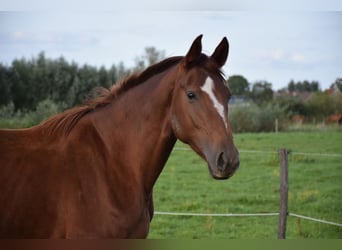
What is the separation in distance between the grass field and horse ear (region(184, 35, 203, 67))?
2.62 m

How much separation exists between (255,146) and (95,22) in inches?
94.7

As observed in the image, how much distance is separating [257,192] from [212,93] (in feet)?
12.6

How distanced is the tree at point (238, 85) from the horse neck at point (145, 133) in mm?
3112

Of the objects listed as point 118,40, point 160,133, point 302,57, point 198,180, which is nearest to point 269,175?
point 198,180

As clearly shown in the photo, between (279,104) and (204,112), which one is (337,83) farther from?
(204,112)

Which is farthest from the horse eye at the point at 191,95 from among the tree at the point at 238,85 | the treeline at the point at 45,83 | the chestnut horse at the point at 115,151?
the tree at the point at 238,85

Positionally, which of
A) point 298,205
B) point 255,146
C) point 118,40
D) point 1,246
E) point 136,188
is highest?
point 118,40

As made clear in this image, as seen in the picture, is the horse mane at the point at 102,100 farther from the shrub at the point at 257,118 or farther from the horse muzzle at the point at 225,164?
the shrub at the point at 257,118

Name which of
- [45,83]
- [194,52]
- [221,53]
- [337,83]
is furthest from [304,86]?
[194,52]

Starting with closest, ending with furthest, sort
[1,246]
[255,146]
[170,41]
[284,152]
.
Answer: [1,246] < [284,152] < [170,41] < [255,146]

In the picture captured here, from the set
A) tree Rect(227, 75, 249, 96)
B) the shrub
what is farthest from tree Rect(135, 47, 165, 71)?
the shrub

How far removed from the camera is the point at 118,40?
4.93m

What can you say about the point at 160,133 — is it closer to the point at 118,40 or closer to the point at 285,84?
the point at 118,40

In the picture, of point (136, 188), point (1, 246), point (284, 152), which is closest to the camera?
point (136, 188)
